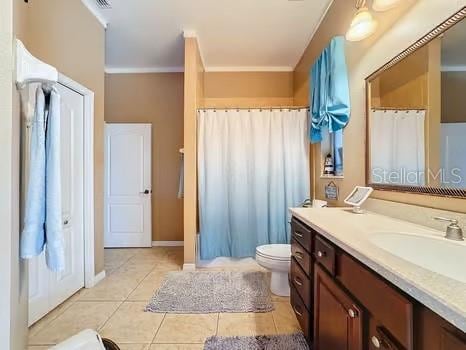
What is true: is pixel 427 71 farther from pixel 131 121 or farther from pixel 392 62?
pixel 131 121

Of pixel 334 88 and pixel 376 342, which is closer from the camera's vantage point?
pixel 376 342

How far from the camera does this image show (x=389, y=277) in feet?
2.37

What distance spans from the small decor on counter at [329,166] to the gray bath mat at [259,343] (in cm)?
147

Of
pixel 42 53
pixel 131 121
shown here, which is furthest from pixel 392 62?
pixel 131 121

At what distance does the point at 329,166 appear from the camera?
256 cm

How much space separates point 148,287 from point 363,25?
2866mm

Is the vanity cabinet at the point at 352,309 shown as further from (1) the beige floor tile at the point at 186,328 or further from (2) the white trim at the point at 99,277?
(2) the white trim at the point at 99,277

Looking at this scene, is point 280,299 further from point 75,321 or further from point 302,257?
point 75,321

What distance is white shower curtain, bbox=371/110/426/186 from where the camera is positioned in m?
1.36

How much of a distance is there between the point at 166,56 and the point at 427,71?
3.30 metres

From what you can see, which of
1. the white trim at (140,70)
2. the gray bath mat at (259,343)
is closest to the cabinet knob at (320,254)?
the gray bath mat at (259,343)

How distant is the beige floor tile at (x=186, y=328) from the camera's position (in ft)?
5.81

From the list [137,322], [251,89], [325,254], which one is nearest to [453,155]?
[325,254]

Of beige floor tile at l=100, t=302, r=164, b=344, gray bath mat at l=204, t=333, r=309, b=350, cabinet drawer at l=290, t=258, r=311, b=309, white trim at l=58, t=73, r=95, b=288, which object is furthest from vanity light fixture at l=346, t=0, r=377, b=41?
beige floor tile at l=100, t=302, r=164, b=344
